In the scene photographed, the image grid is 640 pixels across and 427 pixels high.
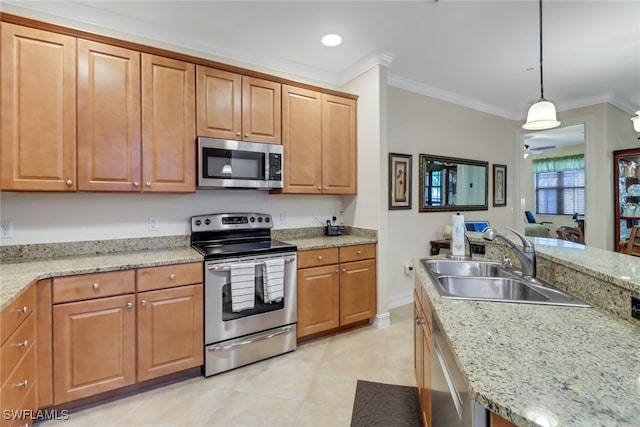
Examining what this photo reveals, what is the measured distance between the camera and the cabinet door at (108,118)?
207cm

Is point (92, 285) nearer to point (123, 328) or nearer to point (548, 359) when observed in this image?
point (123, 328)

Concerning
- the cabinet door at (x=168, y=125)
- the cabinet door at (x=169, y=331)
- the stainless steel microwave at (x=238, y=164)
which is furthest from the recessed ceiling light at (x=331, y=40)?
the cabinet door at (x=169, y=331)

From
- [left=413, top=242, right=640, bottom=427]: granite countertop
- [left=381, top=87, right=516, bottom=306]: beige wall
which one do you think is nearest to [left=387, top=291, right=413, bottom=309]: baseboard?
[left=381, top=87, right=516, bottom=306]: beige wall

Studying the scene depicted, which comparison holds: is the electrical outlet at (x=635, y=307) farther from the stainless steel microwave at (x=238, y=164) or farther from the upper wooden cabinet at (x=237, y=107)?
the upper wooden cabinet at (x=237, y=107)

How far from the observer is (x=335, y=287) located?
2.86 m

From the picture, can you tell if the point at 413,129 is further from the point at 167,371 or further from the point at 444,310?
the point at 167,371

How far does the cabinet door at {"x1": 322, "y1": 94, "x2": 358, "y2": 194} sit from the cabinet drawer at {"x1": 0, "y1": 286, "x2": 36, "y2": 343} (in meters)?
2.27

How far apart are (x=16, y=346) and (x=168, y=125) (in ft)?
5.25

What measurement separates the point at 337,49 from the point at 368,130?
2.69 ft

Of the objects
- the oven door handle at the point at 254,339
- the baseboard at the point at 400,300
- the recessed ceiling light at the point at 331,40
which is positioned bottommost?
the baseboard at the point at 400,300

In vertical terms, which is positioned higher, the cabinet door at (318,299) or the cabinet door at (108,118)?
the cabinet door at (108,118)

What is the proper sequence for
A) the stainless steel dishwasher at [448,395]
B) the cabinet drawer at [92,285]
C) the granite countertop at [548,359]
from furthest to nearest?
the cabinet drawer at [92,285] → the stainless steel dishwasher at [448,395] → the granite countertop at [548,359]

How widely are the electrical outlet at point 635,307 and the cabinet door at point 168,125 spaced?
8.42 ft

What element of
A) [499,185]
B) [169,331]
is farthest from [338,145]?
[499,185]
